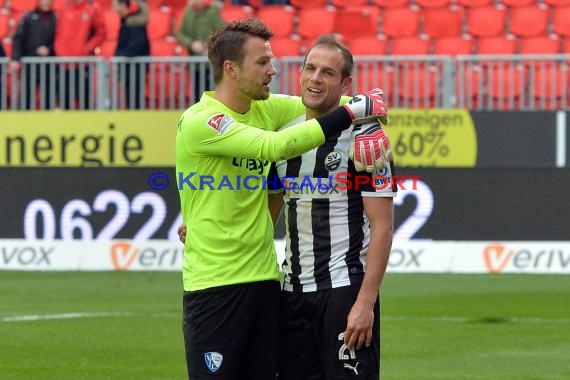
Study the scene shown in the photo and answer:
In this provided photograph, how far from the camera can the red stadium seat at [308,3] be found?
22047 mm

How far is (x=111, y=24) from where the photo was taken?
74.4 ft

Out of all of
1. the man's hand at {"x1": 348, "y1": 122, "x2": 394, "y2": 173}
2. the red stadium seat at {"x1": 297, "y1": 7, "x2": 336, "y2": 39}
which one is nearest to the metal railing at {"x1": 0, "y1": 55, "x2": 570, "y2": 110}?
the red stadium seat at {"x1": 297, "y1": 7, "x2": 336, "y2": 39}

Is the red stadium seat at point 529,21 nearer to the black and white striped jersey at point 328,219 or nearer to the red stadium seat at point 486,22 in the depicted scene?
the red stadium seat at point 486,22

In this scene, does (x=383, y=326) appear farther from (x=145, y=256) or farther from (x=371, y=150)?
(x=371, y=150)

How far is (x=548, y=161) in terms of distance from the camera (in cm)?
1781

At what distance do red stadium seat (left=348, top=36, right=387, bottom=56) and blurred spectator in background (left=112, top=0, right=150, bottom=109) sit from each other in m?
3.44

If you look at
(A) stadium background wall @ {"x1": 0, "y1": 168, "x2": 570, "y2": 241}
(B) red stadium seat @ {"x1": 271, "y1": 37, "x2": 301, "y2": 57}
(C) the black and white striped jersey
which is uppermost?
(B) red stadium seat @ {"x1": 271, "y1": 37, "x2": 301, "y2": 57}

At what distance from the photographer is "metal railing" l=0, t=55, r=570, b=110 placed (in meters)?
18.1

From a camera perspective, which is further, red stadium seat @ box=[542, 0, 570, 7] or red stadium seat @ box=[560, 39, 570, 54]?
red stadium seat @ box=[542, 0, 570, 7]

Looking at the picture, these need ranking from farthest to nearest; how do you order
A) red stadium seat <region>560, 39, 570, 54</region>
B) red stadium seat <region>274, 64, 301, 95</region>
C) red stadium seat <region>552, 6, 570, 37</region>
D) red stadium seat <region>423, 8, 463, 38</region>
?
red stadium seat <region>423, 8, 463, 38</region> → red stadium seat <region>552, 6, 570, 37</region> → red stadium seat <region>560, 39, 570, 54</region> → red stadium seat <region>274, 64, 301, 95</region>

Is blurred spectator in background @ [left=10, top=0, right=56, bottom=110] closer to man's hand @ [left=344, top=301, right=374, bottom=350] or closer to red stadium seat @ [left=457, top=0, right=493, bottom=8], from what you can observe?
red stadium seat @ [left=457, top=0, right=493, bottom=8]

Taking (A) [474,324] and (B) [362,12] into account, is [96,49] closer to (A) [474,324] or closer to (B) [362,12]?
(B) [362,12]

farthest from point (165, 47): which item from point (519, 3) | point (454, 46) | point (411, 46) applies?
point (519, 3)

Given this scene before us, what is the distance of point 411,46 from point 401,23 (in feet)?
2.00
